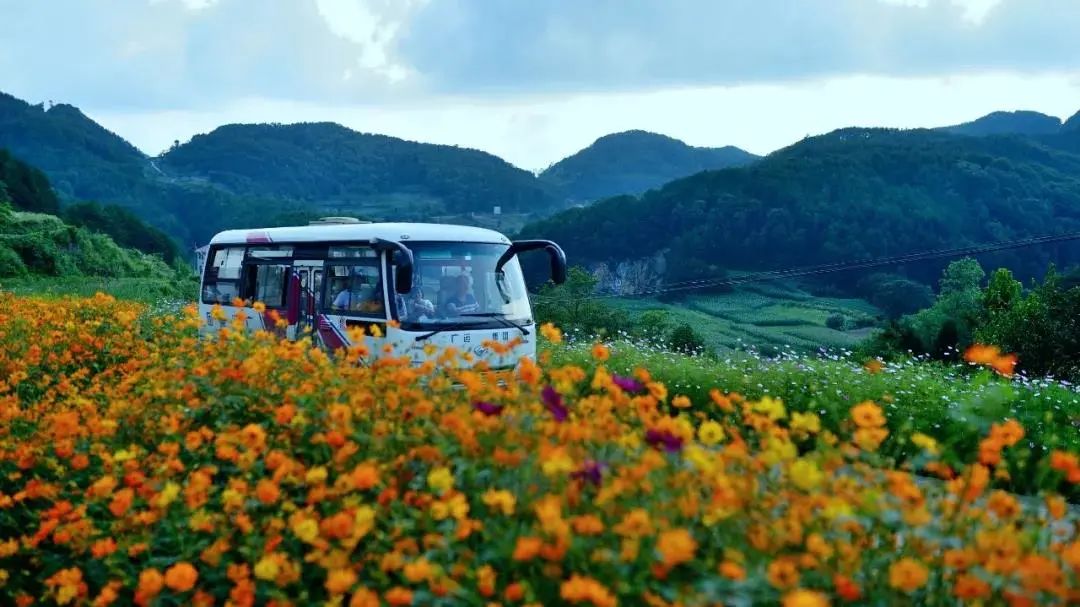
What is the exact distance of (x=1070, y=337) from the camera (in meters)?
24.0

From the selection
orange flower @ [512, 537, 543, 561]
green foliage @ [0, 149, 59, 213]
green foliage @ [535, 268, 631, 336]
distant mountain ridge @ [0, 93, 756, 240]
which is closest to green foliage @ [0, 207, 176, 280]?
green foliage @ [535, 268, 631, 336]

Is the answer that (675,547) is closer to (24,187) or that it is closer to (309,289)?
(309,289)

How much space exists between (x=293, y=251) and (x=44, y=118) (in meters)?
164

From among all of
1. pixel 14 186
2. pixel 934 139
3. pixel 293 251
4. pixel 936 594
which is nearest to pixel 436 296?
pixel 293 251

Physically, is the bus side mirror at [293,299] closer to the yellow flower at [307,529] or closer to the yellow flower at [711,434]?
the yellow flower at [307,529]

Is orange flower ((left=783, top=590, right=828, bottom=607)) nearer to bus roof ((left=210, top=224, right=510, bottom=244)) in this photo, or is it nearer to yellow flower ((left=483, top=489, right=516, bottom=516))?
yellow flower ((left=483, top=489, right=516, bottom=516))

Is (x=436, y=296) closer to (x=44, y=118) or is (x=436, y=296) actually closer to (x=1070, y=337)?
(x=1070, y=337)

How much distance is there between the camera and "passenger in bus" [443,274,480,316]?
1092 centimetres

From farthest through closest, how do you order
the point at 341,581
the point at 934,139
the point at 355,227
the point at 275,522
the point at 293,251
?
the point at 934,139 → the point at 293,251 → the point at 355,227 → the point at 275,522 → the point at 341,581

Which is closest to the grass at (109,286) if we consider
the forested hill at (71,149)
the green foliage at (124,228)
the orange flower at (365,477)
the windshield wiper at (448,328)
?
the windshield wiper at (448,328)

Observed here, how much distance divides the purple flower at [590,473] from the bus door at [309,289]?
370 inches

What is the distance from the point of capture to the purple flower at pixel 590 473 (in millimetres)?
3139

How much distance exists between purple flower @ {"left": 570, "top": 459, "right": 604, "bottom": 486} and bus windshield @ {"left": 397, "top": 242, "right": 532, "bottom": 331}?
298 inches

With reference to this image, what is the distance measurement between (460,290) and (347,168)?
167185mm
